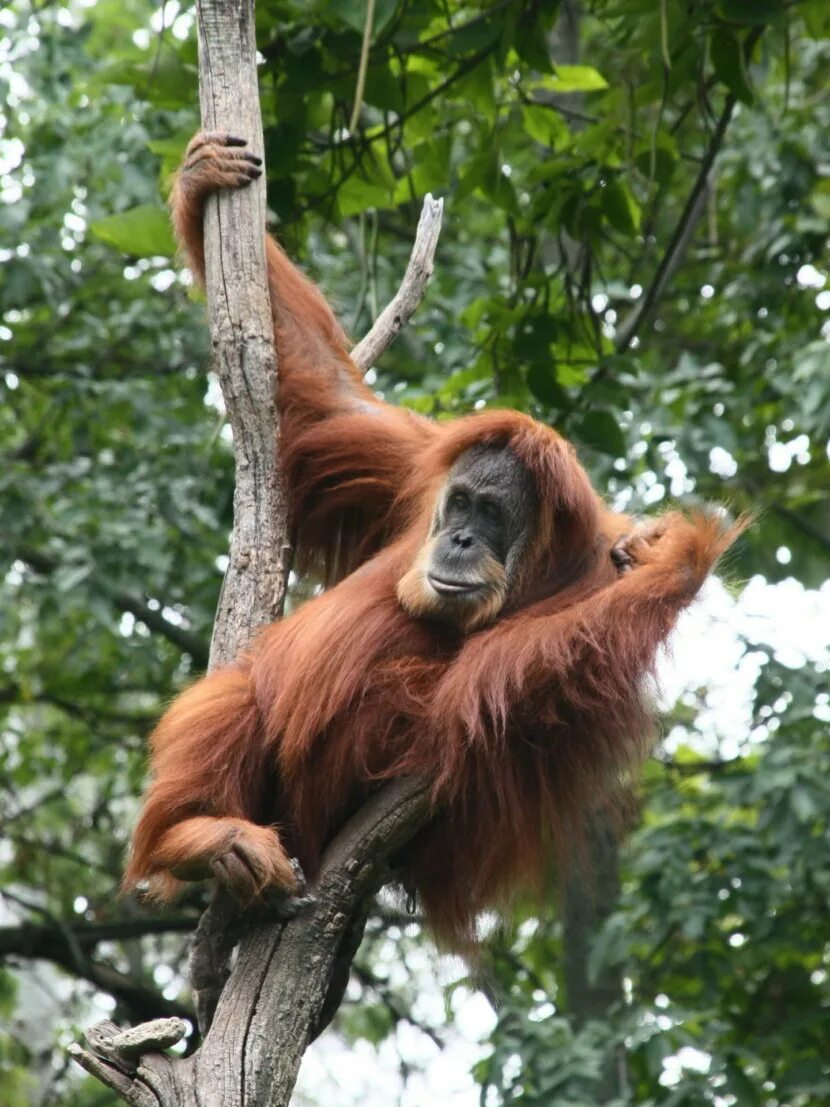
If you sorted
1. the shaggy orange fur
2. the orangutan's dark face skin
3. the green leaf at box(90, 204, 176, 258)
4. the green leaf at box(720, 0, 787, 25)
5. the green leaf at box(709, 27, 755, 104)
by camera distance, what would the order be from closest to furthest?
the shaggy orange fur → the orangutan's dark face skin → the green leaf at box(720, 0, 787, 25) → the green leaf at box(709, 27, 755, 104) → the green leaf at box(90, 204, 176, 258)

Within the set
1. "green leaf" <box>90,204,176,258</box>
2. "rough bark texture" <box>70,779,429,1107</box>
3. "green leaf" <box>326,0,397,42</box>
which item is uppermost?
"green leaf" <box>326,0,397,42</box>

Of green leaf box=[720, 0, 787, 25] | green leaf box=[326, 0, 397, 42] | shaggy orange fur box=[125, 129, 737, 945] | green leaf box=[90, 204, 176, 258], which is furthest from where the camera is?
green leaf box=[90, 204, 176, 258]

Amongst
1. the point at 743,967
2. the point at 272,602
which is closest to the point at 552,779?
the point at 272,602

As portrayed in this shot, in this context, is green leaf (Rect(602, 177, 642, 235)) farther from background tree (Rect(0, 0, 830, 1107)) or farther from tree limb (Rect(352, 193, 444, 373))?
tree limb (Rect(352, 193, 444, 373))

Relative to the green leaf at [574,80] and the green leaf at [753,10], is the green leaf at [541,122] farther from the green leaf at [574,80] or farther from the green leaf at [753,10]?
the green leaf at [753,10]

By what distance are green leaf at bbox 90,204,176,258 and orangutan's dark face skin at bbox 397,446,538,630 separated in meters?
1.42

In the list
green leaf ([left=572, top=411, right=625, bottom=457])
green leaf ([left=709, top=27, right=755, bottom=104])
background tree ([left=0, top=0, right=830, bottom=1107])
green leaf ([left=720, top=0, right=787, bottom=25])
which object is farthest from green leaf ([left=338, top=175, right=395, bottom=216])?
green leaf ([left=720, top=0, right=787, bottom=25])

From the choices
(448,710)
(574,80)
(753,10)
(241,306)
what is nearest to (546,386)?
(574,80)

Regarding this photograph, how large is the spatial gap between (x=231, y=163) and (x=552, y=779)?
1746 mm

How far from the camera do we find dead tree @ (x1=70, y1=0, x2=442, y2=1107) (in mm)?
2789

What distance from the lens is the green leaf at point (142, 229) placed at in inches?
180

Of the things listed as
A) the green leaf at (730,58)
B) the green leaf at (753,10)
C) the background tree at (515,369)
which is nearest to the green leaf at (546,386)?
the background tree at (515,369)

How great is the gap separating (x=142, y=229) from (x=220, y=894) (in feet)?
7.47

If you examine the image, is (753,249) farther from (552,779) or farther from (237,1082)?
(237,1082)
